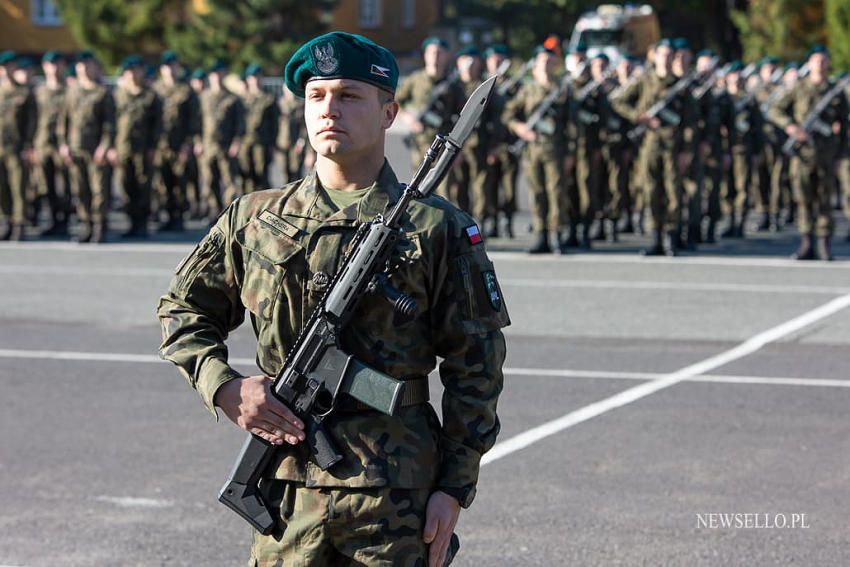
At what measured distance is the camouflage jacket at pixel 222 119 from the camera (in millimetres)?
18484

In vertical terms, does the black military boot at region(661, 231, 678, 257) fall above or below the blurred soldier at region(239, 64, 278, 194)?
below

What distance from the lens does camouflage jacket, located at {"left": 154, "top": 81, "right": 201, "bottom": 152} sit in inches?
727

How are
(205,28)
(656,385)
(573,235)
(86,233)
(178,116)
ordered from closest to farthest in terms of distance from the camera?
(656,385) → (86,233) → (573,235) → (178,116) → (205,28)

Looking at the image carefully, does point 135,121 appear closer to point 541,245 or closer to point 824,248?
point 541,245

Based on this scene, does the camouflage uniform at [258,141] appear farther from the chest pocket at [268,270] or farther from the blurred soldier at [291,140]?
the chest pocket at [268,270]

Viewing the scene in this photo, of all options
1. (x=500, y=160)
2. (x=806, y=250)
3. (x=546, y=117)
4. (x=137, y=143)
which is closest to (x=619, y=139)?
(x=500, y=160)

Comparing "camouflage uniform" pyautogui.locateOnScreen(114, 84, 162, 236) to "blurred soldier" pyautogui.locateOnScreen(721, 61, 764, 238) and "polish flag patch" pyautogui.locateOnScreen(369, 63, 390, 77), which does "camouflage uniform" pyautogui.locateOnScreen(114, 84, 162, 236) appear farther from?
"polish flag patch" pyautogui.locateOnScreen(369, 63, 390, 77)

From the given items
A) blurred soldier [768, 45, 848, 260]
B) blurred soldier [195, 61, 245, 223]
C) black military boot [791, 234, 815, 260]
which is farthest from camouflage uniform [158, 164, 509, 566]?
blurred soldier [195, 61, 245, 223]

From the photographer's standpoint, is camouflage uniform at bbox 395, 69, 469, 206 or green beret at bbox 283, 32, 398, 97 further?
camouflage uniform at bbox 395, 69, 469, 206

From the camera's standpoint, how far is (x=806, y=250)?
49.4 feet

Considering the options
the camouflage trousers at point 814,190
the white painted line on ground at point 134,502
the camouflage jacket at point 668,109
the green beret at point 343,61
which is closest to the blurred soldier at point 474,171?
the camouflage jacket at point 668,109

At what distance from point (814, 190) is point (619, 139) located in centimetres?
319

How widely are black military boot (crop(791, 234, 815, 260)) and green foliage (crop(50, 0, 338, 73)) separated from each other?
3065cm

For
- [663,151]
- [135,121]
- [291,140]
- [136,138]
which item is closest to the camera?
[663,151]
